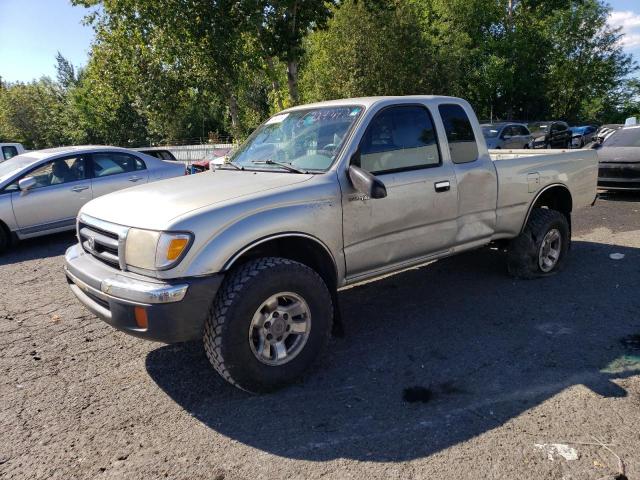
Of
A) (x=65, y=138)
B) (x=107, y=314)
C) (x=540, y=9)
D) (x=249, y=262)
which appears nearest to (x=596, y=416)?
(x=249, y=262)

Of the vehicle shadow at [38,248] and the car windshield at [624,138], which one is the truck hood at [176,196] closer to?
the vehicle shadow at [38,248]

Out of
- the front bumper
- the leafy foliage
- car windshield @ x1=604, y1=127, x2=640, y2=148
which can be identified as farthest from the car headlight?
the leafy foliage

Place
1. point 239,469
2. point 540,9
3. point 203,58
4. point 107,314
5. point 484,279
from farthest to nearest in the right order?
point 540,9, point 203,58, point 484,279, point 107,314, point 239,469

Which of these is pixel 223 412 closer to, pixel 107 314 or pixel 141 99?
pixel 107 314

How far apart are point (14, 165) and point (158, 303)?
7.01m

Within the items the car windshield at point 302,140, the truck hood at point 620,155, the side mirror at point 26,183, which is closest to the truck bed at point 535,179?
the car windshield at point 302,140

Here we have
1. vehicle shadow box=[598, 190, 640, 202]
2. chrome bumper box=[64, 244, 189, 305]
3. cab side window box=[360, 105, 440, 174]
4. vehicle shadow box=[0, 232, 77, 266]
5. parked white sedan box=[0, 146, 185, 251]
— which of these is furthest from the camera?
vehicle shadow box=[598, 190, 640, 202]

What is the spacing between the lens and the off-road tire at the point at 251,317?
3037 mm

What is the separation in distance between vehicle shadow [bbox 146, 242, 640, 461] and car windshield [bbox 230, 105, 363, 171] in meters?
1.55

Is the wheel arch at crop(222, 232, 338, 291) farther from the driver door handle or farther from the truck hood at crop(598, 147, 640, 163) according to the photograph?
the truck hood at crop(598, 147, 640, 163)

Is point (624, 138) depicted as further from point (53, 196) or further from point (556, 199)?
point (53, 196)

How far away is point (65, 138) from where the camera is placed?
45.9 metres

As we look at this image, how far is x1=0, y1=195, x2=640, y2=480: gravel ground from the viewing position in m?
2.64

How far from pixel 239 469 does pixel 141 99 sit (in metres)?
21.3
